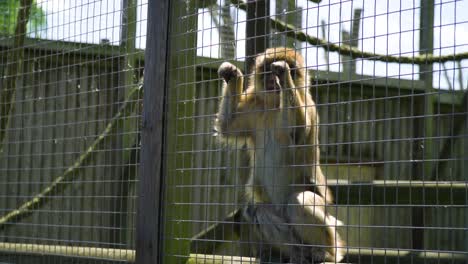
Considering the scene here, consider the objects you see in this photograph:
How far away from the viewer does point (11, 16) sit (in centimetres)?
774

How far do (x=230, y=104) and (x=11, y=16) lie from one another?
11.3 feet

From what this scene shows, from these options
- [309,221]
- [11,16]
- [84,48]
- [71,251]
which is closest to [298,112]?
[309,221]

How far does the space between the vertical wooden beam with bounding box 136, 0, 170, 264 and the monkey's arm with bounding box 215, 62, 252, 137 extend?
68cm

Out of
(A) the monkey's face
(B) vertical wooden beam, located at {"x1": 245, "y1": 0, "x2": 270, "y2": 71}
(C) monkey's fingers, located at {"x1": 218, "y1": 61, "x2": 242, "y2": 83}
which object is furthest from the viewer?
(B) vertical wooden beam, located at {"x1": 245, "y1": 0, "x2": 270, "y2": 71}

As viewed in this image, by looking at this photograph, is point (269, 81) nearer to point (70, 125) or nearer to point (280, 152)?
point (280, 152)

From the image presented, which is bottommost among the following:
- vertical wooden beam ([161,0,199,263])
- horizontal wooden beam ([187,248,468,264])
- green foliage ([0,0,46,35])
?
horizontal wooden beam ([187,248,468,264])

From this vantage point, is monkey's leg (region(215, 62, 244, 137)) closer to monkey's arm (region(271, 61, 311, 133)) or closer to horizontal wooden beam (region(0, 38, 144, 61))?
monkey's arm (region(271, 61, 311, 133))

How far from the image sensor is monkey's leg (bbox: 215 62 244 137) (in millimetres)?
5227

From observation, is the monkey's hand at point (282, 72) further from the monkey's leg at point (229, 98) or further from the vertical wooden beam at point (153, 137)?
the vertical wooden beam at point (153, 137)

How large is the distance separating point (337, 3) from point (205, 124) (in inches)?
227

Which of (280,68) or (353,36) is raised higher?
(353,36)

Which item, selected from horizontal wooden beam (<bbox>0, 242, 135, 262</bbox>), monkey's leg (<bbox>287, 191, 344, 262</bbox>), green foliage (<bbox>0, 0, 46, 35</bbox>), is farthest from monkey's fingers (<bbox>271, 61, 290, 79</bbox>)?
green foliage (<bbox>0, 0, 46, 35</bbox>)

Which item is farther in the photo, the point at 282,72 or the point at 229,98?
the point at 229,98

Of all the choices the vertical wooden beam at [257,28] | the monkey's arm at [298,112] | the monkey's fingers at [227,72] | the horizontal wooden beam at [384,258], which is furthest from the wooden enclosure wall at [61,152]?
the horizontal wooden beam at [384,258]
